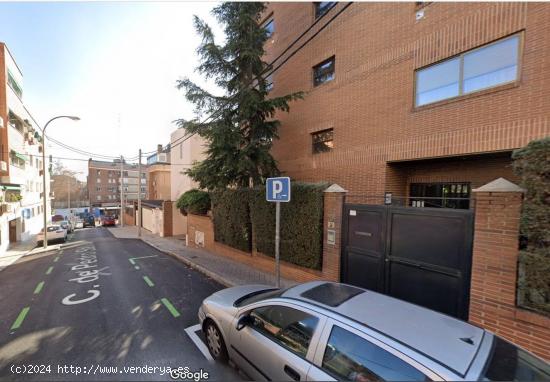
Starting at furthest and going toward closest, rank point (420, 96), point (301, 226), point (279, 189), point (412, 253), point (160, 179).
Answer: point (160, 179) < point (301, 226) < point (420, 96) < point (279, 189) < point (412, 253)

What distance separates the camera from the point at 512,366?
1899 mm

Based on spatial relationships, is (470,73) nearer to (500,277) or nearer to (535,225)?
(535,225)

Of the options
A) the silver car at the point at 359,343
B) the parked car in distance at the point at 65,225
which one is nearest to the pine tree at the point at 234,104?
the silver car at the point at 359,343

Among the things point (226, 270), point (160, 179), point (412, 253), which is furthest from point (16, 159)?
point (412, 253)

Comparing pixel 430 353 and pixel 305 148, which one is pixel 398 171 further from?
pixel 430 353

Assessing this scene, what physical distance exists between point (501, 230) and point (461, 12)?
570 centimetres

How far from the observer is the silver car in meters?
1.86

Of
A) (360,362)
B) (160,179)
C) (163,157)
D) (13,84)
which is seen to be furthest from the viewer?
(163,157)

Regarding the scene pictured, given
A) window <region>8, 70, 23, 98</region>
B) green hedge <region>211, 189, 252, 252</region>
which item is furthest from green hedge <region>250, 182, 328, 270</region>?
window <region>8, 70, 23, 98</region>

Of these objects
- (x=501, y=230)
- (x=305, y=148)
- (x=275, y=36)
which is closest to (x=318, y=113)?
(x=305, y=148)

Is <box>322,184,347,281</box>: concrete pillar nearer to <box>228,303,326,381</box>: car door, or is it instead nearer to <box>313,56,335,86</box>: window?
<box>228,303,326,381</box>: car door

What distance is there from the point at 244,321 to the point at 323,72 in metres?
9.63

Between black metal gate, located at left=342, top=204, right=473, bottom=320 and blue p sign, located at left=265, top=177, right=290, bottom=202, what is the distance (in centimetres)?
178

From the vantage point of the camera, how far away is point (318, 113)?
983 centimetres
